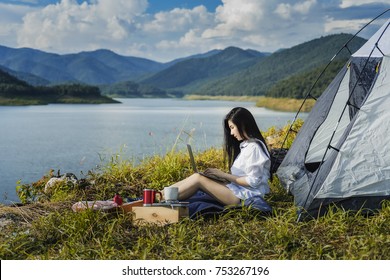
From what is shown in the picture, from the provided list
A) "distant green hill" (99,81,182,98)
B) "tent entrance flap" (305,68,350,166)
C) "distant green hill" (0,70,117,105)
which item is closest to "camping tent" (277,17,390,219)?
"tent entrance flap" (305,68,350,166)

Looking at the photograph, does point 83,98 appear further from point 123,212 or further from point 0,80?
point 123,212

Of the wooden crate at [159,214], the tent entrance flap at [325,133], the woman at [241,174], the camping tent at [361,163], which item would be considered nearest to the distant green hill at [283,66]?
the tent entrance flap at [325,133]

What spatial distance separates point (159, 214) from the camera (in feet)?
16.5

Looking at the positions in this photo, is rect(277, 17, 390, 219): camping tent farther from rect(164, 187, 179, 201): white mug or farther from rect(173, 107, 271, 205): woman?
rect(164, 187, 179, 201): white mug

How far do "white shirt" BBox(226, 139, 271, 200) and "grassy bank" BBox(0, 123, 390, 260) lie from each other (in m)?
0.22

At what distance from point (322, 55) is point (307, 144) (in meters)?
97.6

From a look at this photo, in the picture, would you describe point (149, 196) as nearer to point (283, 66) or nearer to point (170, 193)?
point (170, 193)

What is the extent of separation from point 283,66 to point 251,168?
106m

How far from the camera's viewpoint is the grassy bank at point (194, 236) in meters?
4.20

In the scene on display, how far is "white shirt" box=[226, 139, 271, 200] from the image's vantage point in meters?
5.14

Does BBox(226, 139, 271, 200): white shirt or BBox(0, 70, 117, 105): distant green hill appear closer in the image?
BBox(226, 139, 271, 200): white shirt

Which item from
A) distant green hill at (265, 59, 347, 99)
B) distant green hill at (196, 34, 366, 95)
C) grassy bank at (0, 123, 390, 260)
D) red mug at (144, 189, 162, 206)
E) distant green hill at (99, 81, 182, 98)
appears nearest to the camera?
grassy bank at (0, 123, 390, 260)
